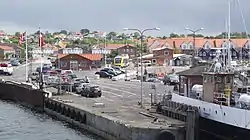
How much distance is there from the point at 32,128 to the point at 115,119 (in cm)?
1287

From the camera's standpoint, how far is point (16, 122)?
58031 millimetres

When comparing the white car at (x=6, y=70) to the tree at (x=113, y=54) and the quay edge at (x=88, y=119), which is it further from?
the tree at (x=113, y=54)

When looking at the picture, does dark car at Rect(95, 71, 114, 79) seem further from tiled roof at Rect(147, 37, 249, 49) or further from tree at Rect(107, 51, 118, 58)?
tree at Rect(107, 51, 118, 58)

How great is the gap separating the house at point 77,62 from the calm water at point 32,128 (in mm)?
59254

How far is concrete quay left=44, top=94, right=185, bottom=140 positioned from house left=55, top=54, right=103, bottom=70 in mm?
62264

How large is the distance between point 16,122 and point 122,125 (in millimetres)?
19832

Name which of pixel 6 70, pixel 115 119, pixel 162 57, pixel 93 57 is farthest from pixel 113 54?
pixel 115 119

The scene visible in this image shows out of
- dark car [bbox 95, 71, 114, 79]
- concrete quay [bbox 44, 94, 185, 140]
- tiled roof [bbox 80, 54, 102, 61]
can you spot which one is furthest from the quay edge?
tiled roof [bbox 80, 54, 102, 61]

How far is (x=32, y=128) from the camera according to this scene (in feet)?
177

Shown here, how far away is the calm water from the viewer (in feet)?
160

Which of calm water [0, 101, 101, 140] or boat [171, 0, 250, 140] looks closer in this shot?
boat [171, 0, 250, 140]

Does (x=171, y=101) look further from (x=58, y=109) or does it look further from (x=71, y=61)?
(x=71, y=61)

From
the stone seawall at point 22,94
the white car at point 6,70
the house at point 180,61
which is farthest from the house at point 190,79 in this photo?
the house at point 180,61

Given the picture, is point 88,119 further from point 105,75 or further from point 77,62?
point 77,62
